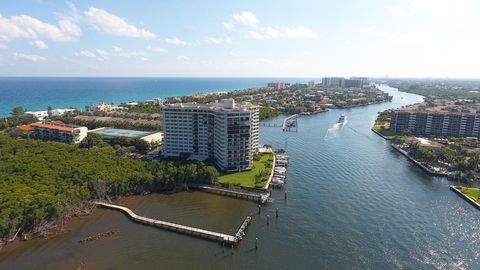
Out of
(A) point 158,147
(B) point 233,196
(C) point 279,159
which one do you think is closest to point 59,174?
(B) point 233,196

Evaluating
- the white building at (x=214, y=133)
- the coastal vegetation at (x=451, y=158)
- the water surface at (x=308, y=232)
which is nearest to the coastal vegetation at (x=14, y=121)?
the white building at (x=214, y=133)

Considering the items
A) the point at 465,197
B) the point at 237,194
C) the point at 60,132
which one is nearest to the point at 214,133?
the point at 237,194

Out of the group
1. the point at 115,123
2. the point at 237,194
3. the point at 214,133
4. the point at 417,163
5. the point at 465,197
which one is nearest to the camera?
the point at 237,194

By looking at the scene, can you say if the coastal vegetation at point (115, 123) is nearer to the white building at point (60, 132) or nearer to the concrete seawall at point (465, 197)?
the white building at point (60, 132)

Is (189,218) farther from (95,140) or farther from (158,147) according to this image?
(95,140)

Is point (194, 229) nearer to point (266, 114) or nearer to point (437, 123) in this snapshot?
point (437, 123)

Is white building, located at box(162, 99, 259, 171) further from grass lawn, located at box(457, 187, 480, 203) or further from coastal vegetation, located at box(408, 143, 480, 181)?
coastal vegetation, located at box(408, 143, 480, 181)
